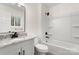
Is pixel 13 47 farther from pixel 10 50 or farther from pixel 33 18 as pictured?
pixel 33 18

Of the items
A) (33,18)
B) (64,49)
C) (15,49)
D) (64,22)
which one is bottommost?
(64,49)

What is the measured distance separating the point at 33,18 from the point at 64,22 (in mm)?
1253

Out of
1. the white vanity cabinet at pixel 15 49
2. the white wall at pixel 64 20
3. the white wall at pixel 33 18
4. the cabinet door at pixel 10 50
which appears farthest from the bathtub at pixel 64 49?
the cabinet door at pixel 10 50

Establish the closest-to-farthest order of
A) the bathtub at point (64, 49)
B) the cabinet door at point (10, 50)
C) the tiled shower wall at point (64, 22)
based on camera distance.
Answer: the cabinet door at point (10, 50)
the bathtub at point (64, 49)
the tiled shower wall at point (64, 22)

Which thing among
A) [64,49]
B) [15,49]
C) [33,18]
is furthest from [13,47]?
[33,18]

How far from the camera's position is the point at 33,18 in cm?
288

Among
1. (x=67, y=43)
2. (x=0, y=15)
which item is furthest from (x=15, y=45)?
(x=67, y=43)

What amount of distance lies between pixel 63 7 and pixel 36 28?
1407 mm

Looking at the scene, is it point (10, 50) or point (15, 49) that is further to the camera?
point (15, 49)

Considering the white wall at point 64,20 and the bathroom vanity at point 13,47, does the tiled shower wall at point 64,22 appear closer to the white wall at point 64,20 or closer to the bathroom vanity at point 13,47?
the white wall at point 64,20

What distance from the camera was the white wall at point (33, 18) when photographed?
8.84 feet

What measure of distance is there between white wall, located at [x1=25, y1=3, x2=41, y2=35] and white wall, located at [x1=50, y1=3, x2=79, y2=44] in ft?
2.54

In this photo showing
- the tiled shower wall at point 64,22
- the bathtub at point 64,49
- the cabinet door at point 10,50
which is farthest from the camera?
the tiled shower wall at point 64,22

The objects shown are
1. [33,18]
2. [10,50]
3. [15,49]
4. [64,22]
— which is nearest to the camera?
[10,50]
